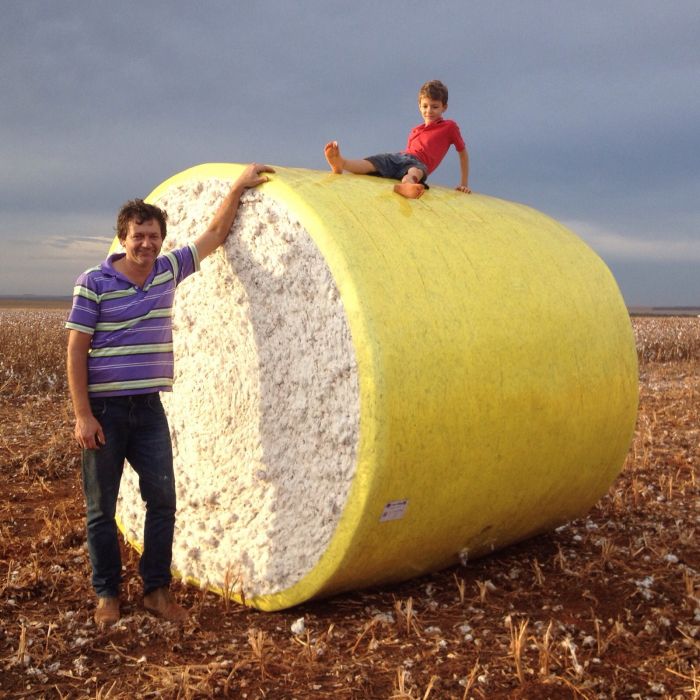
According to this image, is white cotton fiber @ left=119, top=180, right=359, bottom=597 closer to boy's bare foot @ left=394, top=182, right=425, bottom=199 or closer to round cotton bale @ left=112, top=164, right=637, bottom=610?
round cotton bale @ left=112, top=164, right=637, bottom=610

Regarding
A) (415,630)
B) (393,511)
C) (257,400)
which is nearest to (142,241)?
(257,400)

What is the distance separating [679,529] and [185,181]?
361cm

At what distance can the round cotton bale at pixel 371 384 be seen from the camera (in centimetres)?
350

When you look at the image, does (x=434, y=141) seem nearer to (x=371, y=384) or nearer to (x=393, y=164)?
(x=393, y=164)

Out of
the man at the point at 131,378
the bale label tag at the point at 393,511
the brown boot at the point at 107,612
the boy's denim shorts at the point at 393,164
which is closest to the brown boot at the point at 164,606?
the man at the point at 131,378

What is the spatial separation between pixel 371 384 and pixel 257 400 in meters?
0.81

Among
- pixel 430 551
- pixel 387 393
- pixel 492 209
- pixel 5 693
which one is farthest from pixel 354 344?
pixel 5 693

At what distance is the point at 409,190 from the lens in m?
4.19

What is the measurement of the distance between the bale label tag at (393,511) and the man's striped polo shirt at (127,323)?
47.9 inches

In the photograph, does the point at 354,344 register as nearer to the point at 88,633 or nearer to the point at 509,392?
the point at 509,392

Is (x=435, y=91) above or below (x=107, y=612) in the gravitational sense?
above

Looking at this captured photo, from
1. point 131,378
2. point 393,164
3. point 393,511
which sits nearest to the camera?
point 393,511

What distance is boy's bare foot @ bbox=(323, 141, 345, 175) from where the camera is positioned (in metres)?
4.29

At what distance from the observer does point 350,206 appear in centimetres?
379
